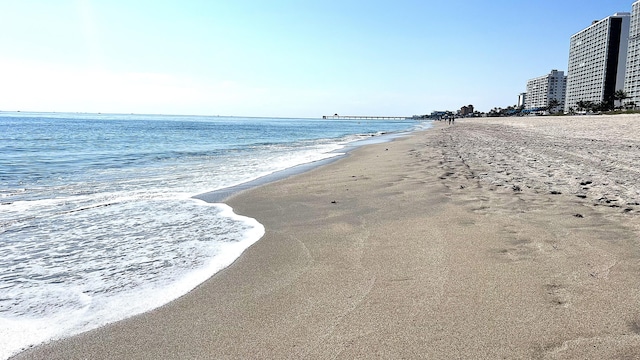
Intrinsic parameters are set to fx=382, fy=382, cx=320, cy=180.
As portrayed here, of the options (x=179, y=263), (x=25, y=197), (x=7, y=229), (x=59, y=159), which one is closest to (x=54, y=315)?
(x=179, y=263)

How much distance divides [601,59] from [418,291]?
182 m

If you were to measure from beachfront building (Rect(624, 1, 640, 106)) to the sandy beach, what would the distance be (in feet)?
504

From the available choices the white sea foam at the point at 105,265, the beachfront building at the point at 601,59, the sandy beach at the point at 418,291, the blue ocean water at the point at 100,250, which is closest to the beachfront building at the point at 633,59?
the beachfront building at the point at 601,59

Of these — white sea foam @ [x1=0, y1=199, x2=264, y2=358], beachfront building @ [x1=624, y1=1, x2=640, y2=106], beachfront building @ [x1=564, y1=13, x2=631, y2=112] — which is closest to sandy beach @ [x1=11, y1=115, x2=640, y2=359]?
white sea foam @ [x1=0, y1=199, x2=264, y2=358]

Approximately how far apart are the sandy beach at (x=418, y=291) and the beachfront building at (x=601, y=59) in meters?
156

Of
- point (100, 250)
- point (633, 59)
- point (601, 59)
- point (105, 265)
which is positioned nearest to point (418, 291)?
point (105, 265)

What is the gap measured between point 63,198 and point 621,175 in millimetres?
10921

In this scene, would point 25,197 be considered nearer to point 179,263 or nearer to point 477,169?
Answer: point 179,263

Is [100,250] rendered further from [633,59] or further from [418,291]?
[633,59]

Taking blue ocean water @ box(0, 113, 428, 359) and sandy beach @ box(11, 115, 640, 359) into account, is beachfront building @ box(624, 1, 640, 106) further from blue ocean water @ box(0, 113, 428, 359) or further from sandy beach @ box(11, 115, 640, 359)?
blue ocean water @ box(0, 113, 428, 359)

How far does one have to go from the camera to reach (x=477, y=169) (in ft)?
30.0

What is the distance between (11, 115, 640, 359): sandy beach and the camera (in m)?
2.19

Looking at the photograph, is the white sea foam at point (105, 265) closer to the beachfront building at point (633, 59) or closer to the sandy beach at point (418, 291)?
the sandy beach at point (418, 291)

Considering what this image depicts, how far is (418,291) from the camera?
112 inches
